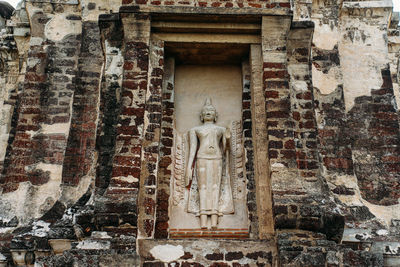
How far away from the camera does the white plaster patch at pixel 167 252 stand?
20.1ft

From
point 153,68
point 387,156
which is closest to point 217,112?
point 153,68

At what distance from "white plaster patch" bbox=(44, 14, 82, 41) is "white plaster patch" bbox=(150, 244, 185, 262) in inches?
175

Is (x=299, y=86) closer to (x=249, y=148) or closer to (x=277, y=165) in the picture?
(x=249, y=148)

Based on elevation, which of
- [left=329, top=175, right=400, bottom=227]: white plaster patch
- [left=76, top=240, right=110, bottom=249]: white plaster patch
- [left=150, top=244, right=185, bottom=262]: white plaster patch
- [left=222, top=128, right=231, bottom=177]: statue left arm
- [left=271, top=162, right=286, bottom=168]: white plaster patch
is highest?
[left=222, top=128, right=231, bottom=177]: statue left arm

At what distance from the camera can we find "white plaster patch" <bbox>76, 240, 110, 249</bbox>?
19.2ft

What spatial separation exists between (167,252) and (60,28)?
471 cm

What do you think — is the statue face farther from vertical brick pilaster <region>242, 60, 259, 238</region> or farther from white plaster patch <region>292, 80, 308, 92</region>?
white plaster patch <region>292, 80, 308, 92</region>

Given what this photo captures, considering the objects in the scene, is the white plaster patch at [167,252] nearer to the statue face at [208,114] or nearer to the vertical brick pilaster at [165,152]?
the vertical brick pilaster at [165,152]

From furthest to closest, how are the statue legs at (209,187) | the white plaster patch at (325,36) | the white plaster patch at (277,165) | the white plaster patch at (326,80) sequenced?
the white plaster patch at (325,36), the white plaster patch at (326,80), the statue legs at (209,187), the white plaster patch at (277,165)

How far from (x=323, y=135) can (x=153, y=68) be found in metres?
2.78

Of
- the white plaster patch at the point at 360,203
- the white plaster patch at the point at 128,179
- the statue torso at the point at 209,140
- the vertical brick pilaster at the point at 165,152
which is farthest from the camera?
the white plaster patch at the point at 360,203

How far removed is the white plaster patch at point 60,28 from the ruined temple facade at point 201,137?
0.02 m

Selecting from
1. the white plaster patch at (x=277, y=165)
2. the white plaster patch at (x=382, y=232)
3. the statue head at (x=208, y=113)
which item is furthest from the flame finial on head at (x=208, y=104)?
the white plaster patch at (x=382, y=232)

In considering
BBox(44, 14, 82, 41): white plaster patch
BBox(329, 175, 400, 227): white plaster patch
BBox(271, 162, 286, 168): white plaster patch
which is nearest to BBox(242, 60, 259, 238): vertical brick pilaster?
BBox(271, 162, 286, 168): white plaster patch
